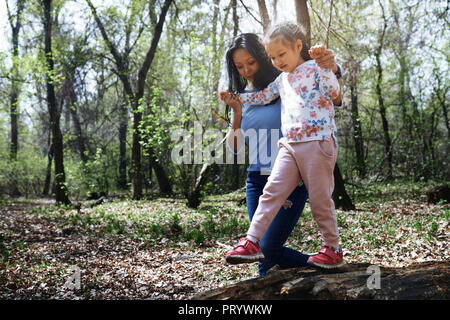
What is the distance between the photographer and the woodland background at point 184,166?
502 cm

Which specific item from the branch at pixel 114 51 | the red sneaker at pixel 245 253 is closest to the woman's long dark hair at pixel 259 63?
A: the red sneaker at pixel 245 253

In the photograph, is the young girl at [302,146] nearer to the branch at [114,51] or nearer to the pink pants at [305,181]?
the pink pants at [305,181]

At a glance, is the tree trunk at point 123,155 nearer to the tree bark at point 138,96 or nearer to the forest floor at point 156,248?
the tree bark at point 138,96

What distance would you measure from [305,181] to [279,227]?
367 millimetres

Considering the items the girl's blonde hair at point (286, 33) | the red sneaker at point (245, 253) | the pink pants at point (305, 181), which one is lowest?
the red sneaker at point (245, 253)

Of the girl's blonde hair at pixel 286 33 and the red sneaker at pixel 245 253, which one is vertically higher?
the girl's blonde hair at pixel 286 33

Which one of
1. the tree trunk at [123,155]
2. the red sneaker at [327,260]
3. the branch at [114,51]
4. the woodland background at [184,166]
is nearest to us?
the red sneaker at [327,260]

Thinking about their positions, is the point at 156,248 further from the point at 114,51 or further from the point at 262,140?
the point at 114,51

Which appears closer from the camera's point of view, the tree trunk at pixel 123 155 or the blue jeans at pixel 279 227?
the blue jeans at pixel 279 227

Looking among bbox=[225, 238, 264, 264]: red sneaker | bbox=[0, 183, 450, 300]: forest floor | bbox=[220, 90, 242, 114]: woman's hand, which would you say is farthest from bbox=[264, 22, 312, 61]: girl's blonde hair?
bbox=[0, 183, 450, 300]: forest floor

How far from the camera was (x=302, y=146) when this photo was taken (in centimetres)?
217

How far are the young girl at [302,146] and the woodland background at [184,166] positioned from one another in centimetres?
38

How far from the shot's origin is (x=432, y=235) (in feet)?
17.1

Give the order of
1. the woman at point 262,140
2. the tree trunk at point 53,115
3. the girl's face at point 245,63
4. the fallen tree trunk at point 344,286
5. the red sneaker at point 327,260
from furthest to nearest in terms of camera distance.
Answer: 1. the tree trunk at point 53,115
2. the girl's face at point 245,63
3. the woman at point 262,140
4. the red sneaker at point 327,260
5. the fallen tree trunk at point 344,286
